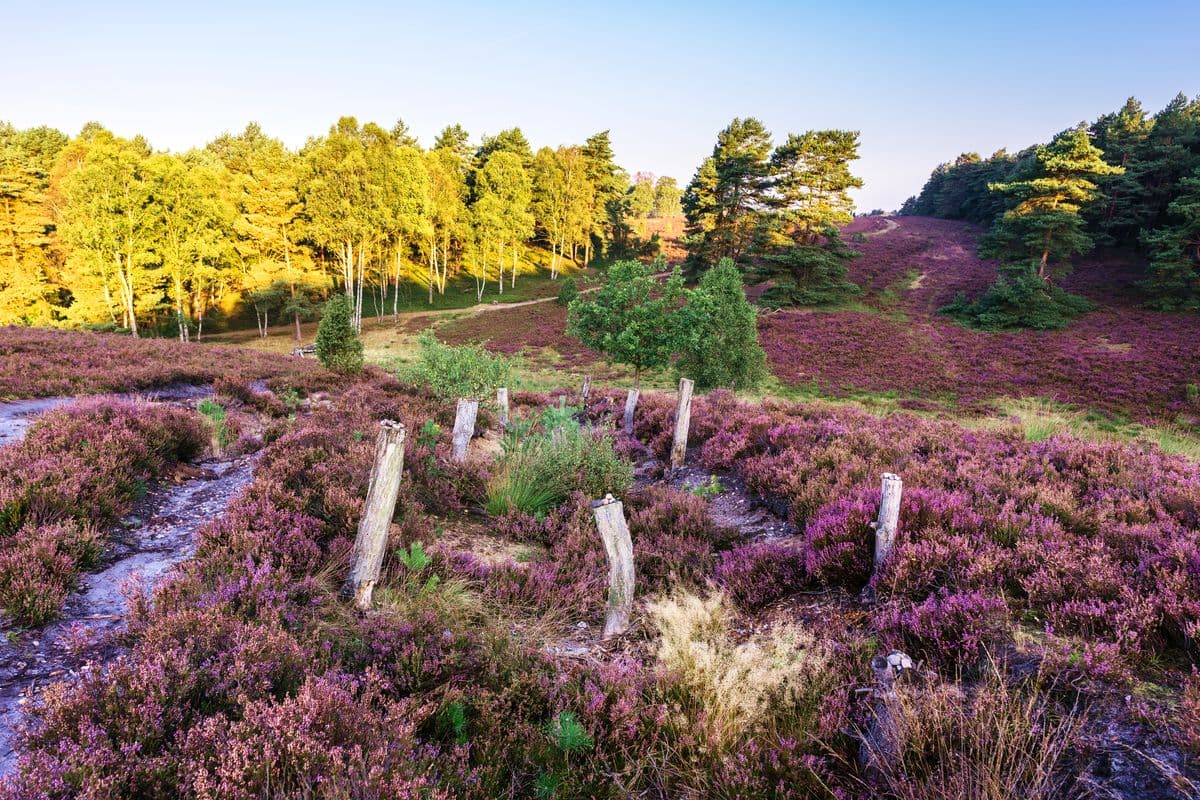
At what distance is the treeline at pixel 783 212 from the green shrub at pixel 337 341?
26695mm

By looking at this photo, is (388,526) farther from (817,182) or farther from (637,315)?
(817,182)

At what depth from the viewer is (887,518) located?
4.80 m

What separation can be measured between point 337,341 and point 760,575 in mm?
15915

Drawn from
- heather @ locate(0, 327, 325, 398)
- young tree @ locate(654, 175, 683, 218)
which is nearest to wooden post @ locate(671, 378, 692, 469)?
heather @ locate(0, 327, 325, 398)

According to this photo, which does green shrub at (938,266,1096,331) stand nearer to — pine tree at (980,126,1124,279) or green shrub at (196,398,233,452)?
pine tree at (980,126,1124,279)

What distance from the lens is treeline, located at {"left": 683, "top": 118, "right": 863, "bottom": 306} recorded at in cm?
3531

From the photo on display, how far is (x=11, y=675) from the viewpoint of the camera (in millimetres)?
3070

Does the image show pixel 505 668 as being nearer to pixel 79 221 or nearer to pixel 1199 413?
pixel 1199 413

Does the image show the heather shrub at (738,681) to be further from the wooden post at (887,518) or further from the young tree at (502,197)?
the young tree at (502,197)

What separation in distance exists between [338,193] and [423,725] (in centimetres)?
3759

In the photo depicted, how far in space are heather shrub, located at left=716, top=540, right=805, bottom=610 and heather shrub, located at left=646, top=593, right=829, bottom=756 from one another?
756mm

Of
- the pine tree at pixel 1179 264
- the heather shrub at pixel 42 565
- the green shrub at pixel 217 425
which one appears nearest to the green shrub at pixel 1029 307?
the pine tree at pixel 1179 264

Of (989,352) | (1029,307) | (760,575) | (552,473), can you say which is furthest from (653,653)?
(1029,307)

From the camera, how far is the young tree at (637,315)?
15375mm
